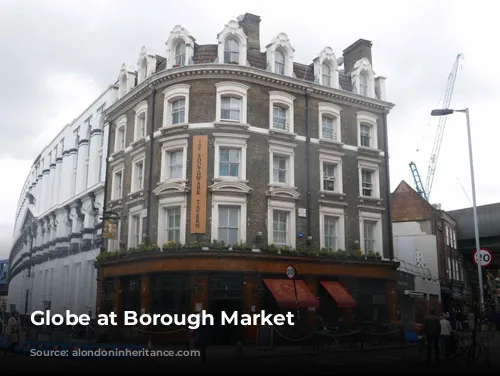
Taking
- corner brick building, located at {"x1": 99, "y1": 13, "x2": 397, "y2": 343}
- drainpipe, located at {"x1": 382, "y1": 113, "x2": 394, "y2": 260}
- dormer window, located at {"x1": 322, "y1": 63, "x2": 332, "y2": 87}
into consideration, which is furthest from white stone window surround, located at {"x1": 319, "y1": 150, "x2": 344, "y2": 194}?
dormer window, located at {"x1": 322, "y1": 63, "x2": 332, "y2": 87}

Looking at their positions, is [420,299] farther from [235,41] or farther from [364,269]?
[235,41]

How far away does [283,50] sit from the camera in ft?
98.2

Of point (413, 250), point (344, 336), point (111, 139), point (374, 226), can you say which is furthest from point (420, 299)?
point (111, 139)

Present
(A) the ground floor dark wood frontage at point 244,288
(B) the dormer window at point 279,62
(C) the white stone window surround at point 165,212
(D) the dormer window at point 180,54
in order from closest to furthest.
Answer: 1. (A) the ground floor dark wood frontage at point 244,288
2. (C) the white stone window surround at point 165,212
3. (D) the dormer window at point 180,54
4. (B) the dormer window at point 279,62

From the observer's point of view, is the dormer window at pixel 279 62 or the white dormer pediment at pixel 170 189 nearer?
the white dormer pediment at pixel 170 189

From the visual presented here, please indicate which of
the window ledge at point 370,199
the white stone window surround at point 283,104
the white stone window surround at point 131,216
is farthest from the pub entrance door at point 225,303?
the window ledge at point 370,199

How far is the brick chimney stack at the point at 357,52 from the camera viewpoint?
1352 inches

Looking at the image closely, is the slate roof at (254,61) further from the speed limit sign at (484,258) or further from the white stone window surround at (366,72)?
the speed limit sign at (484,258)

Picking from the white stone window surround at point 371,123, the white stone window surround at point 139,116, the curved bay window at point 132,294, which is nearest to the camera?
the curved bay window at point 132,294

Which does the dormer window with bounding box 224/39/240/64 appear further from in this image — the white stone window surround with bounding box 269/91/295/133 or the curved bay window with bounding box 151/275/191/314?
the curved bay window with bounding box 151/275/191/314

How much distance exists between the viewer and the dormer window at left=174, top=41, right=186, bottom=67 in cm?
2869

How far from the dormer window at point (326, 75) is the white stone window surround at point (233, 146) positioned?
7.11 m

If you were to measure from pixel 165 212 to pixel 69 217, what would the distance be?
54.5 ft

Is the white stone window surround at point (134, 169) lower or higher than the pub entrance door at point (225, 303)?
higher
